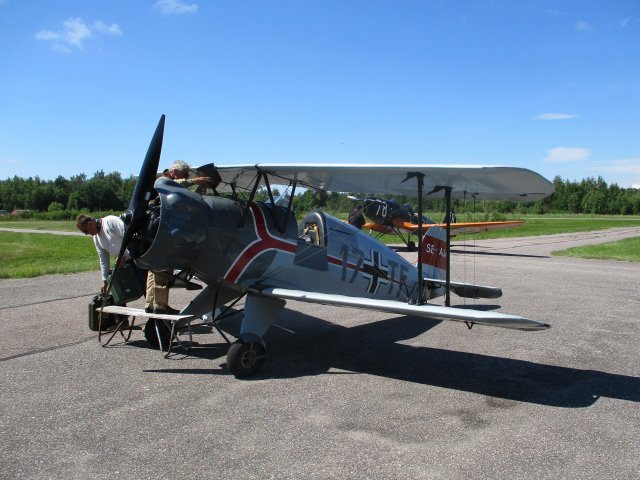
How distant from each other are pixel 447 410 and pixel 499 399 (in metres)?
0.66

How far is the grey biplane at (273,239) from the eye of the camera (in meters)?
5.36

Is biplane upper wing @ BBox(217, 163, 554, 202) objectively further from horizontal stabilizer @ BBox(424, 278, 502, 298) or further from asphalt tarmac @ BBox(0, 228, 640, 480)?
asphalt tarmac @ BBox(0, 228, 640, 480)

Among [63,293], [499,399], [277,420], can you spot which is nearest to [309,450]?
[277,420]

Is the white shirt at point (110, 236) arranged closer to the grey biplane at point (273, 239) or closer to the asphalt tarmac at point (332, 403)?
the asphalt tarmac at point (332, 403)

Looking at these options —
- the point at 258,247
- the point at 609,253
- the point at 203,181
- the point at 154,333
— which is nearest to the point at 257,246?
the point at 258,247

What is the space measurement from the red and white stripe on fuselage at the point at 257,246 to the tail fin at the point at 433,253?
334cm

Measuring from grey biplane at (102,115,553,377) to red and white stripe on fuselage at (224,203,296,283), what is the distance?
0.04 ft

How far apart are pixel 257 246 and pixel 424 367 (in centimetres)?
247

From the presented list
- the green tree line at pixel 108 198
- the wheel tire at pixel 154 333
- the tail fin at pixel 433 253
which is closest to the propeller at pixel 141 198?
the wheel tire at pixel 154 333

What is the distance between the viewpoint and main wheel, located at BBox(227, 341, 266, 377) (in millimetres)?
5348

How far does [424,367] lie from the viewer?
19.6 ft

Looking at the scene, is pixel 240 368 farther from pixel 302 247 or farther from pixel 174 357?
pixel 302 247

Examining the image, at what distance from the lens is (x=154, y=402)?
15.4 ft

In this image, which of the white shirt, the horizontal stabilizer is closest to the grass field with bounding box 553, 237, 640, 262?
the horizontal stabilizer
